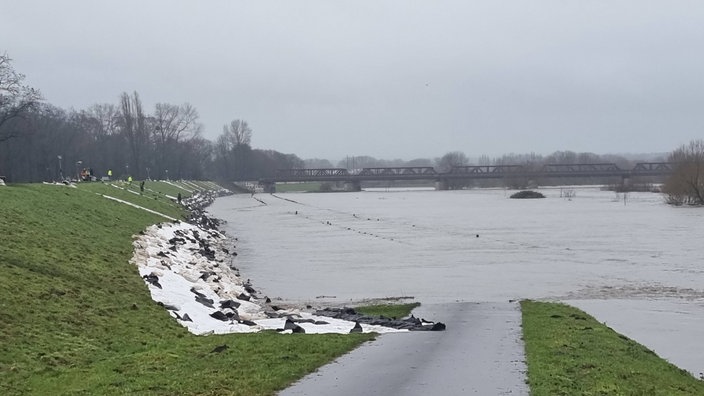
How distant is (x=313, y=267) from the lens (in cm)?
3666

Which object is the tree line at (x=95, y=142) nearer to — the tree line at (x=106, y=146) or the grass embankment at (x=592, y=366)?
the tree line at (x=106, y=146)

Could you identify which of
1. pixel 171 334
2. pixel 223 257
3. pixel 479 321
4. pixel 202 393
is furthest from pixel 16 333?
pixel 223 257

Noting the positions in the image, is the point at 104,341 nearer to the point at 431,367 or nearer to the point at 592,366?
the point at 431,367

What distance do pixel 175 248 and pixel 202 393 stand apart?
81.0 feet

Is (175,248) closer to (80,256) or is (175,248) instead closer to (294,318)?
(80,256)

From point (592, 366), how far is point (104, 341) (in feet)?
26.4

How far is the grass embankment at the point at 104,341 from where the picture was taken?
985cm

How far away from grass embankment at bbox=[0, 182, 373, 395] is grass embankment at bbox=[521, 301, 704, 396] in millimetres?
3302

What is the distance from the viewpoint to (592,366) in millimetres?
11398

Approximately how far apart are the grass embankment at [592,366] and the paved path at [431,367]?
33cm

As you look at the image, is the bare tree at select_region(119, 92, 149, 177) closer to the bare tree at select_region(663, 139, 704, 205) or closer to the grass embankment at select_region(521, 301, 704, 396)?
the bare tree at select_region(663, 139, 704, 205)

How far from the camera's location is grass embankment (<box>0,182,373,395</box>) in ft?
32.3

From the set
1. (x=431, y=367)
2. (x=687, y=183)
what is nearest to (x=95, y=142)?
(x=687, y=183)

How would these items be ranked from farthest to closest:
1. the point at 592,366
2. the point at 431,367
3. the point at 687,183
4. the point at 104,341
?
the point at 687,183, the point at 104,341, the point at 592,366, the point at 431,367
